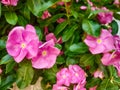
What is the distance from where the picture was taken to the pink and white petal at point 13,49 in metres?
1.03

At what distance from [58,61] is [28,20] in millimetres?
167

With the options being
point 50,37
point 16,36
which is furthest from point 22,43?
point 50,37

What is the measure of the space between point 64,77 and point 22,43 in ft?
0.59

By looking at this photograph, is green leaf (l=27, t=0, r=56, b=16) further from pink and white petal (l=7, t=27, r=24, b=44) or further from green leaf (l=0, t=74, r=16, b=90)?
green leaf (l=0, t=74, r=16, b=90)

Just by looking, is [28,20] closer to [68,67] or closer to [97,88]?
[68,67]

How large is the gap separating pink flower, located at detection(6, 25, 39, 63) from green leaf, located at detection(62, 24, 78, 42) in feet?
0.38

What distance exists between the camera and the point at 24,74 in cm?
112

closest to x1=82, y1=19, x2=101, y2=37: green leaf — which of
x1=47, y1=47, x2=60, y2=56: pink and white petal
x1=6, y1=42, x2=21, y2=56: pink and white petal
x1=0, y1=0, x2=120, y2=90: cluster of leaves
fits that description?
x1=0, y1=0, x2=120, y2=90: cluster of leaves

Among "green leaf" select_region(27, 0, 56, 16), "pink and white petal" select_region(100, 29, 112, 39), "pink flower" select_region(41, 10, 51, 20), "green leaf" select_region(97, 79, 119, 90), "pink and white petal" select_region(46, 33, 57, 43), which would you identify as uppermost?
"green leaf" select_region(27, 0, 56, 16)

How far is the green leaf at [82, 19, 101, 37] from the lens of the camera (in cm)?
107

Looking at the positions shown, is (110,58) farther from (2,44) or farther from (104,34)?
(2,44)

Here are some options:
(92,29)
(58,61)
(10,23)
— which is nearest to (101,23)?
(92,29)

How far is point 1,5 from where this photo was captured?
44.6 inches

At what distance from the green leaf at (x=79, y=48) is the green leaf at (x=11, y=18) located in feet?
0.64
